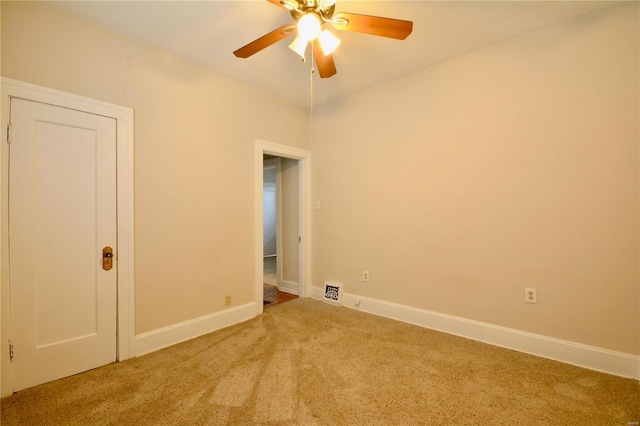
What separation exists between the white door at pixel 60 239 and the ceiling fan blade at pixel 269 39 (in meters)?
1.29

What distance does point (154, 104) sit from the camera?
2.58 m

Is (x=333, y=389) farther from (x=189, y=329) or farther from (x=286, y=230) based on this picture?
(x=286, y=230)

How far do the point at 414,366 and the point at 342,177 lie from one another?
2.31 metres

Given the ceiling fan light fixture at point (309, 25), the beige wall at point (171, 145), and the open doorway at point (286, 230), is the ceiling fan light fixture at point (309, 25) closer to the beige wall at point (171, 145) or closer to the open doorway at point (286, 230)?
the beige wall at point (171, 145)

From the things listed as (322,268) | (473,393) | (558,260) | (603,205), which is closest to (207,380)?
(473,393)

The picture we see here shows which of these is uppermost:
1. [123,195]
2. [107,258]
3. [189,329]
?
[123,195]

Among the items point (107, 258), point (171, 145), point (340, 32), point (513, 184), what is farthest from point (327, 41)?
point (107, 258)

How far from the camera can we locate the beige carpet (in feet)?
5.52

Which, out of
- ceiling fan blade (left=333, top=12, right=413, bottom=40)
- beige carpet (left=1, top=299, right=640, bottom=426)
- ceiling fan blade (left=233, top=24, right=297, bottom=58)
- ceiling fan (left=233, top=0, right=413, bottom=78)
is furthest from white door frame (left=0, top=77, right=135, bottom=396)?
ceiling fan blade (left=333, top=12, right=413, bottom=40)

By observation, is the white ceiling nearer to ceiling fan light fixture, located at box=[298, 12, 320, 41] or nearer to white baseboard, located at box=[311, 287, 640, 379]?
ceiling fan light fixture, located at box=[298, 12, 320, 41]

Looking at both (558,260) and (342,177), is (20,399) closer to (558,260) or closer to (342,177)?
(342,177)

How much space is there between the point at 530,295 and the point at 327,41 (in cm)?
263

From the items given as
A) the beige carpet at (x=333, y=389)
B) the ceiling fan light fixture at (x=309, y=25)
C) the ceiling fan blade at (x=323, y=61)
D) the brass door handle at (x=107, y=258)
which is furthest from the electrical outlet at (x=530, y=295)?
the brass door handle at (x=107, y=258)

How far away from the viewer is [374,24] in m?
1.77
